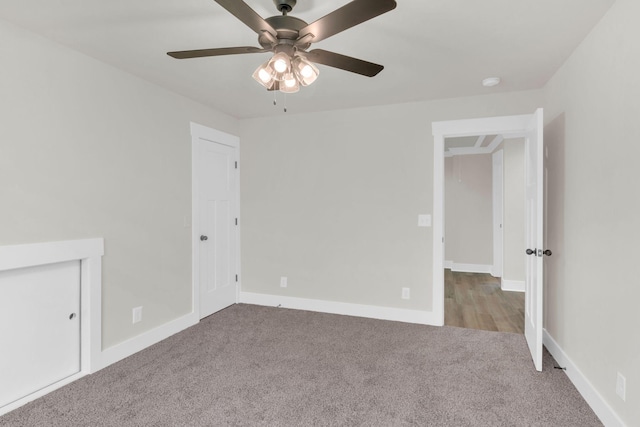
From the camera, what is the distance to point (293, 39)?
1.66 meters

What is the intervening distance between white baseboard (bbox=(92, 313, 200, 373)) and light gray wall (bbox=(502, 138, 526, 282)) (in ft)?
14.2

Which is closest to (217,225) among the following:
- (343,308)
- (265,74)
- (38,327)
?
(343,308)

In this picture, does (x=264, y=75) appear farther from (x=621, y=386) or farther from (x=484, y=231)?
(x=484, y=231)

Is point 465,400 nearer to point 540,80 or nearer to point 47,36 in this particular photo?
point 540,80

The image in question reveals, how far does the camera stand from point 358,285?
3.90 metres

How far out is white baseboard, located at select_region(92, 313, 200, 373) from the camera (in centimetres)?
269

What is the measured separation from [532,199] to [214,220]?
3.15m

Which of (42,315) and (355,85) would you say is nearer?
(42,315)

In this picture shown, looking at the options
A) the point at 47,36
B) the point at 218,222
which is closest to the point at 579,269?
the point at 218,222

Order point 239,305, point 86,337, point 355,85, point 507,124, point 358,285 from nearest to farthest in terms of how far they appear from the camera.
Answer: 1. point 86,337
2. point 355,85
3. point 507,124
4. point 358,285
5. point 239,305

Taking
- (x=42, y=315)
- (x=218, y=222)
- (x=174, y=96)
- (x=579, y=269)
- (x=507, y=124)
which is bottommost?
(x=42, y=315)

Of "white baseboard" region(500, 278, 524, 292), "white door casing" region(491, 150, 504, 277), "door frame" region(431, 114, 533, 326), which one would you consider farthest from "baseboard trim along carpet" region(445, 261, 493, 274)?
"door frame" region(431, 114, 533, 326)

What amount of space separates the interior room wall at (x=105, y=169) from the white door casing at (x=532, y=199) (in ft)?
8.21

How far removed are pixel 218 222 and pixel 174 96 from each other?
1418 mm
